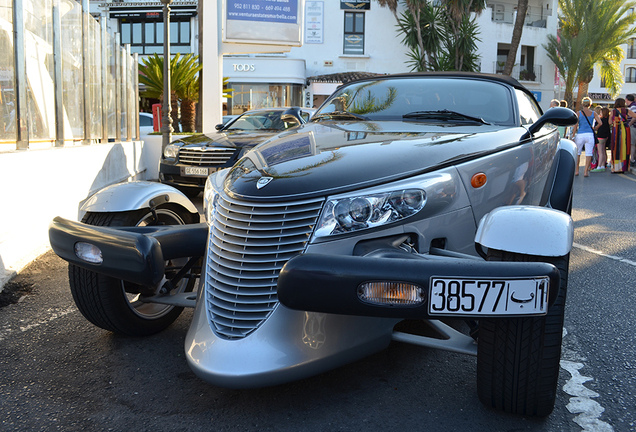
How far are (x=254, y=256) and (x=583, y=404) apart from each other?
155 centimetres

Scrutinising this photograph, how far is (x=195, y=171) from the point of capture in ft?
28.4

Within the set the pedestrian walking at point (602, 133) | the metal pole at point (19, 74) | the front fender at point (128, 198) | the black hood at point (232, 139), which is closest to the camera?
the front fender at point (128, 198)

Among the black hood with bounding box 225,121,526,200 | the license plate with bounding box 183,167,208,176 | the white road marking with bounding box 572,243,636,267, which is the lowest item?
the white road marking with bounding box 572,243,636,267

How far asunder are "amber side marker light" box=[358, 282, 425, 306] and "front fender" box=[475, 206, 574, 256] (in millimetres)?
431

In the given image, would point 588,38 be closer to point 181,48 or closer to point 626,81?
point 626,81

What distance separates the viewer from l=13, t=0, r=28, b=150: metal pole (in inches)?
224

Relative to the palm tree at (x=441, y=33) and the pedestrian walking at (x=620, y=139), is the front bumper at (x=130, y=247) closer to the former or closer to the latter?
the pedestrian walking at (x=620, y=139)

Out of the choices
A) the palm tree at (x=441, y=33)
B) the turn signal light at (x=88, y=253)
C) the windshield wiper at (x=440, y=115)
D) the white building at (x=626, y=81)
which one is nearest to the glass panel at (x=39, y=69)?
the turn signal light at (x=88, y=253)

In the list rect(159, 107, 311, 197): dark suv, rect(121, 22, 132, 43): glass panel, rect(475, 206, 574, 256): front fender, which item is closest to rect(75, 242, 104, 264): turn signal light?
rect(475, 206, 574, 256): front fender

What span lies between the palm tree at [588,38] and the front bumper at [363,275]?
137ft

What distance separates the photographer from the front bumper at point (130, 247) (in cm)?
261

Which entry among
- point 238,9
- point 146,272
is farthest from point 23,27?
point 238,9

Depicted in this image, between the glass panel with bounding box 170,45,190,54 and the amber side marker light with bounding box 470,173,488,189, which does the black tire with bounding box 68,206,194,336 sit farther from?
the glass panel with bounding box 170,45,190,54

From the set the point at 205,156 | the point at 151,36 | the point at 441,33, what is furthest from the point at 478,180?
the point at 151,36
